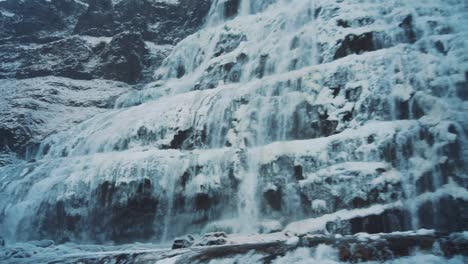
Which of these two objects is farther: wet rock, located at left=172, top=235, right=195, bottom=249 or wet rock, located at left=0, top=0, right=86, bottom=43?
wet rock, located at left=0, top=0, right=86, bottom=43

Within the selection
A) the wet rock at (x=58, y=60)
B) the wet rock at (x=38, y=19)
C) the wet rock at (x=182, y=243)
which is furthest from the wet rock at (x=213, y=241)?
the wet rock at (x=38, y=19)

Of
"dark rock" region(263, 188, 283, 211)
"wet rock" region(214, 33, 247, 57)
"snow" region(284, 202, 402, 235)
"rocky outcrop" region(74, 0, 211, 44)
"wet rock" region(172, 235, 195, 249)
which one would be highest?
"rocky outcrop" region(74, 0, 211, 44)

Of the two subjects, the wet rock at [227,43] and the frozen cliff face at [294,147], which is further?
the wet rock at [227,43]

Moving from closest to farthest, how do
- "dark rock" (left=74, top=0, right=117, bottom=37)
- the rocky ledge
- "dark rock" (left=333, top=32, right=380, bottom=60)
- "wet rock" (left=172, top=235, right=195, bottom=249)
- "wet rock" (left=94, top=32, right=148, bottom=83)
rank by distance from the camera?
1. the rocky ledge
2. "wet rock" (left=172, top=235, right=195, bottom=249)
3. "dark rock" (left=333, top=32, right=380, bottom=60)
4. "wet rock" (left=94, top=32, right=148, bottom=83)
5. "dark rock" (left=74, top=0, right=117, bottom=37)

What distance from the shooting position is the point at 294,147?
471 inches

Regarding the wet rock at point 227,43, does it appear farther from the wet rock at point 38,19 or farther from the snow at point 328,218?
the wet rock at point 38,19

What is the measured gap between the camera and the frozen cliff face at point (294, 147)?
33.0 ft

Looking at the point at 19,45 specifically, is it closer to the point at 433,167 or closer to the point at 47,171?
the point at 47,171

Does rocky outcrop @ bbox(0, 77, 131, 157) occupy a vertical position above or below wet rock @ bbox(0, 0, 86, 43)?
below

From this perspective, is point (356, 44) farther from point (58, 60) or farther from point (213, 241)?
point (58, 60)

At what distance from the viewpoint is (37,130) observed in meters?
23.3

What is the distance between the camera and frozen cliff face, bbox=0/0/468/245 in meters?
10.0

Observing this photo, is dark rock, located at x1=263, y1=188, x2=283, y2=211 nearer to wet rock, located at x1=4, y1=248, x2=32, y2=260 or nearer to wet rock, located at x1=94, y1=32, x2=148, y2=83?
wet rock, located at x1=4, y1=248, x2=32, y2=260

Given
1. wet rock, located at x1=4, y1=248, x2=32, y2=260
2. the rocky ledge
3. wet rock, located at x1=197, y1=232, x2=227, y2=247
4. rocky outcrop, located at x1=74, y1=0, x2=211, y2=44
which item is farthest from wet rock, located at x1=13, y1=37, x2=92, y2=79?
the rocky ledge
